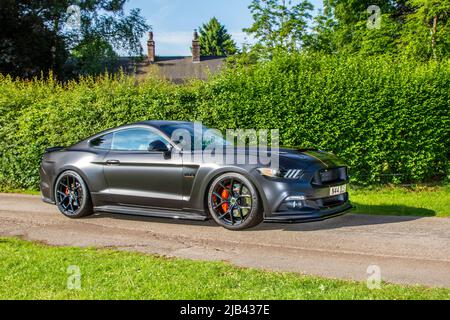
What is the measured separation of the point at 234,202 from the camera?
24.4ft

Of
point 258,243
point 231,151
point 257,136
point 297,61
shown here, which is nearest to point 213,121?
point 257,136

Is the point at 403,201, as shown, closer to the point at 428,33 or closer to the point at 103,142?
the point at 103,142

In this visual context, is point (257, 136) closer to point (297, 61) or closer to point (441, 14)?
point (297, 61)

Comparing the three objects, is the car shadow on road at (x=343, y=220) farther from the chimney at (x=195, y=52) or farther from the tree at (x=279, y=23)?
the chimney at (x=195, y=52)

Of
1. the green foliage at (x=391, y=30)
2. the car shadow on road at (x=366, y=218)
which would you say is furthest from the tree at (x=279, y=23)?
the car shadow on road at (x=366, y=218)

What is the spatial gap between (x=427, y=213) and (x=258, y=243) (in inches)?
138

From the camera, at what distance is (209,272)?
17.6 ft

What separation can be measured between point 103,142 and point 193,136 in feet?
5.20

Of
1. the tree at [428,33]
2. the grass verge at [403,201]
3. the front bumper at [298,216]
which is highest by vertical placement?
the tree at [428,33]

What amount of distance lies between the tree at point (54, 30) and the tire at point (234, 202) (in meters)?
27.4

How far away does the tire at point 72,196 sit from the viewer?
8.71 meters

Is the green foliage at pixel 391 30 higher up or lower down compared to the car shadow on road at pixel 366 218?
higher up

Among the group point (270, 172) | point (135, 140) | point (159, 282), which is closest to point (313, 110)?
point (135, 140)

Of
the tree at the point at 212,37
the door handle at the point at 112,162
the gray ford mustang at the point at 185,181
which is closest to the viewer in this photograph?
the gray ford mustang at the point at 185,181
